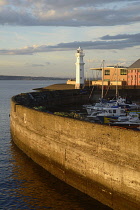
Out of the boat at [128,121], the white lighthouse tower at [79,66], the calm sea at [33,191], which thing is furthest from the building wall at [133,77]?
the calm sea at [33,191]

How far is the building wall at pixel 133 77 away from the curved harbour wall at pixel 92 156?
5669cm

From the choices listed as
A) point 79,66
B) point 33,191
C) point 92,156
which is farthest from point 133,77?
point 92,156

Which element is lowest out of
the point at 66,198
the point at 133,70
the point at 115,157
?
the point at 66,198

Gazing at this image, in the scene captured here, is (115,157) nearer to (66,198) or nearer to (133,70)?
(66,198)

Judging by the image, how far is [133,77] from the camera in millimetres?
80188

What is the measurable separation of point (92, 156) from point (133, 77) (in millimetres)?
64627

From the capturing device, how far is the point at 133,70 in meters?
79.9

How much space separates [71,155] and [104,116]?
704 inches

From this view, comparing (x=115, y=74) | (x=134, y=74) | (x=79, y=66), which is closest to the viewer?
(x=134, y=74)

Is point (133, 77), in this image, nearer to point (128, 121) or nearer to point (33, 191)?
point (128, 121)

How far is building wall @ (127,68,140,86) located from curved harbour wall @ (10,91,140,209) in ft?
186

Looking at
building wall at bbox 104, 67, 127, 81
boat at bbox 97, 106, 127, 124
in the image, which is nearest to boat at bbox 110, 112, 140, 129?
boat at bbox 97, 106, 127, 124

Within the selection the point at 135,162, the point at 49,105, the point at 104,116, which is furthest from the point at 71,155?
the point at 49,105

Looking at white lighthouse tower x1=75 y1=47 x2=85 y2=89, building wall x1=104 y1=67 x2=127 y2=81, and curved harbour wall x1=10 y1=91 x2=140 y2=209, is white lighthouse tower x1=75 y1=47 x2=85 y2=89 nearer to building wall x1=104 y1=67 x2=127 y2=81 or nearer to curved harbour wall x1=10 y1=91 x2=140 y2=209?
building wall x1=104 y1=67 x2=127 y2=81
